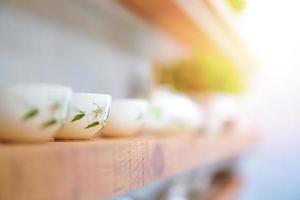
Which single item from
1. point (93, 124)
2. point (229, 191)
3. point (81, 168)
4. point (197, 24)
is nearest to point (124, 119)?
point (93, 124)

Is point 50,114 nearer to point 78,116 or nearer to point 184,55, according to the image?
point 78,116

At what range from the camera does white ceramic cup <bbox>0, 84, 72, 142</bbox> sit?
29 centimetres

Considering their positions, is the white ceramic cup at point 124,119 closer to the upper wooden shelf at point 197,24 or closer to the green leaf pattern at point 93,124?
the green leaf pattern at point 93,124

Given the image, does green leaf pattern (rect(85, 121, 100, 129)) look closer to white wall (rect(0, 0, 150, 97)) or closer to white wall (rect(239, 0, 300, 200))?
white wall (rect(0, 0, 150, 97))

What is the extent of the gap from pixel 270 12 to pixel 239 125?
0.66 m

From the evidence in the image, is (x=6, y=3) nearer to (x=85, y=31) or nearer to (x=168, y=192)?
(x=85, y=31)

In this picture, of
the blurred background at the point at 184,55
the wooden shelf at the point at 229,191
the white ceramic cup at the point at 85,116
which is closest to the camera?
the white ceramic cup at the point at 85,116

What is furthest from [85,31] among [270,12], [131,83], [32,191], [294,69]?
[32,191]

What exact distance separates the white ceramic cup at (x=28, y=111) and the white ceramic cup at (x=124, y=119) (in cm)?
15

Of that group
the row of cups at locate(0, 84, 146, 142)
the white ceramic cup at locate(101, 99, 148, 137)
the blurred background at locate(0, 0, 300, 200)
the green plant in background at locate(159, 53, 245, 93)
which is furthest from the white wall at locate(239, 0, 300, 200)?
the row of cups at locate(0, 84, 146, 142)

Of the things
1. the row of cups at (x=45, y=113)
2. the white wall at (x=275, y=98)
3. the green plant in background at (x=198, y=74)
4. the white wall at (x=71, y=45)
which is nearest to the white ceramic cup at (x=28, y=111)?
the row of cups at (x=45, y=113)

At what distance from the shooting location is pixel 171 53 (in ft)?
3.80

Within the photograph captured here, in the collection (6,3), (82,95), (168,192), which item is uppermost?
(6,3)

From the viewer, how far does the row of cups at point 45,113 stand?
0.29 meters
